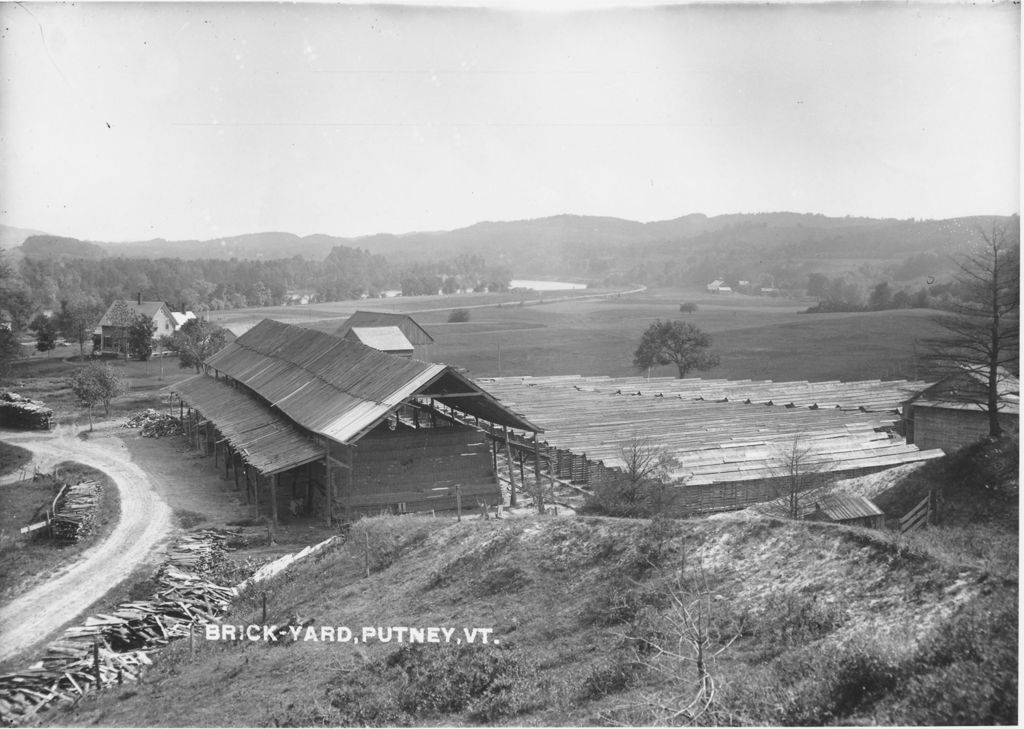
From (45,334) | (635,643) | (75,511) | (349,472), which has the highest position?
(45,334)

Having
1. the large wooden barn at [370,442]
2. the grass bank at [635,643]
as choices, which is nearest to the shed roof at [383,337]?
the large wooden barn at [370,442]

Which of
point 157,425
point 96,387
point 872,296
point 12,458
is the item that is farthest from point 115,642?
point 96,387

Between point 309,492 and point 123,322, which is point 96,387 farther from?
point 309,492

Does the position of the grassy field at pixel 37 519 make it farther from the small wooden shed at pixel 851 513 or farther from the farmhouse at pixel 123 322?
the farmhouse at pixel 123 322

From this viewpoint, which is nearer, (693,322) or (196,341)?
(693,322)

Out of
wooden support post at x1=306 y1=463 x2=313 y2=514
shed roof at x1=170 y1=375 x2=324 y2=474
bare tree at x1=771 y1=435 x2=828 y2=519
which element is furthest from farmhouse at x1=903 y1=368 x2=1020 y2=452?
wooden support post at x1=306 y1=463 x2=313 y2=514

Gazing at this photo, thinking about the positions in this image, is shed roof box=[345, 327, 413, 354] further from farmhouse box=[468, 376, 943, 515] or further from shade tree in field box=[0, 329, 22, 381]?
shade tree in field box=[0, 329, 22, 381]

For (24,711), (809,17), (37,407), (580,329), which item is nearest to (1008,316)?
(809,17)
